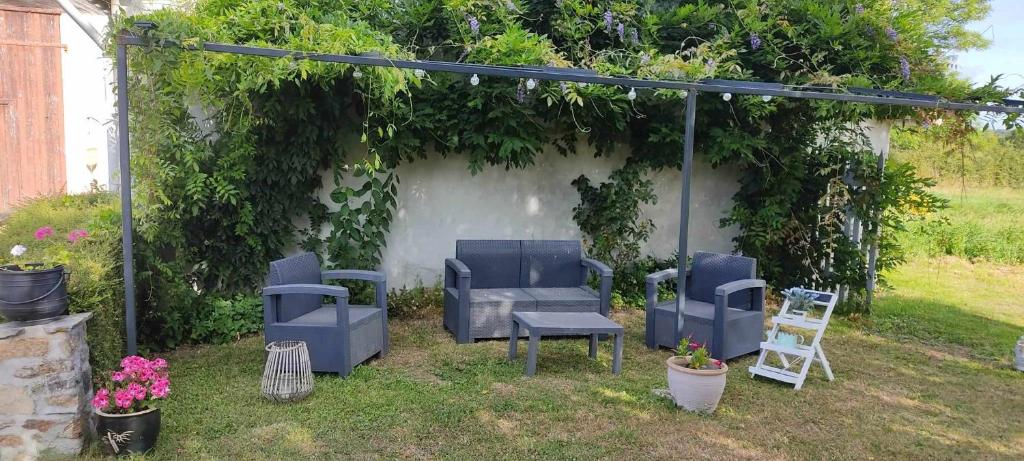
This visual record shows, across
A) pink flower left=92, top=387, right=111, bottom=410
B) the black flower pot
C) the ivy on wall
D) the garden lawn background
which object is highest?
the ivy on wall

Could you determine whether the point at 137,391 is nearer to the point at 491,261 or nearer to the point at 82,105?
the point at 491,261

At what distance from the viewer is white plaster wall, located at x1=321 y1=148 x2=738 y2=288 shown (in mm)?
6367

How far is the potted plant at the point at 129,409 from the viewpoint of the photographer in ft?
10.3

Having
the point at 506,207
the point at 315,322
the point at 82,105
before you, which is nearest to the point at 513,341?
the point at 315,322

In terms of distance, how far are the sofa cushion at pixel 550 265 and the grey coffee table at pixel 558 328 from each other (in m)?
1.00

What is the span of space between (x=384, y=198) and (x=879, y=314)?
16.0 feet

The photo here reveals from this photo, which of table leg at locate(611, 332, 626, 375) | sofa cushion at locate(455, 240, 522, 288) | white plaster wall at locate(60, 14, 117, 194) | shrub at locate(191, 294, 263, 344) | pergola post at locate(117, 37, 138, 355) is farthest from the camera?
white plaster wall at locate(60, 14, 117, 194)

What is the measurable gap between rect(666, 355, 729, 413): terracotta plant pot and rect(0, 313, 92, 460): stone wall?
3009mm

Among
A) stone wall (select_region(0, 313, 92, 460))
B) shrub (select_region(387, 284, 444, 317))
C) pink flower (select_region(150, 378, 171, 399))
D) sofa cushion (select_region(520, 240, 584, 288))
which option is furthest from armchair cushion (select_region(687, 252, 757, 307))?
stone wall (select_region(0, 313, 92, 460))

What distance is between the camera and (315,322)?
4.44m

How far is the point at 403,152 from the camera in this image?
6059 millimetres

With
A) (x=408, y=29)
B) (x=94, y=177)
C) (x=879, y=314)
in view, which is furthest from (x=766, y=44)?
(x=94, y=177)

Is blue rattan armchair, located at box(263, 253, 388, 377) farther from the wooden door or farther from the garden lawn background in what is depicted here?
the wooden door

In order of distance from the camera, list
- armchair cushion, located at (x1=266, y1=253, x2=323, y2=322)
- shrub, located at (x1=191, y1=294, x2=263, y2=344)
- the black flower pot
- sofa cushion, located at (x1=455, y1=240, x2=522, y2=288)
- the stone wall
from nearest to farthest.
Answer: the stone wall
the black flower pot
armchair cushion, located at (x1=266, y1=253, x2=323, y2=322)
shrub, located at (x1=191, y1=294, x2=263, y2=344)
sofa cushion, located at (x1=455, y1=240, x2=522, y2=288)
